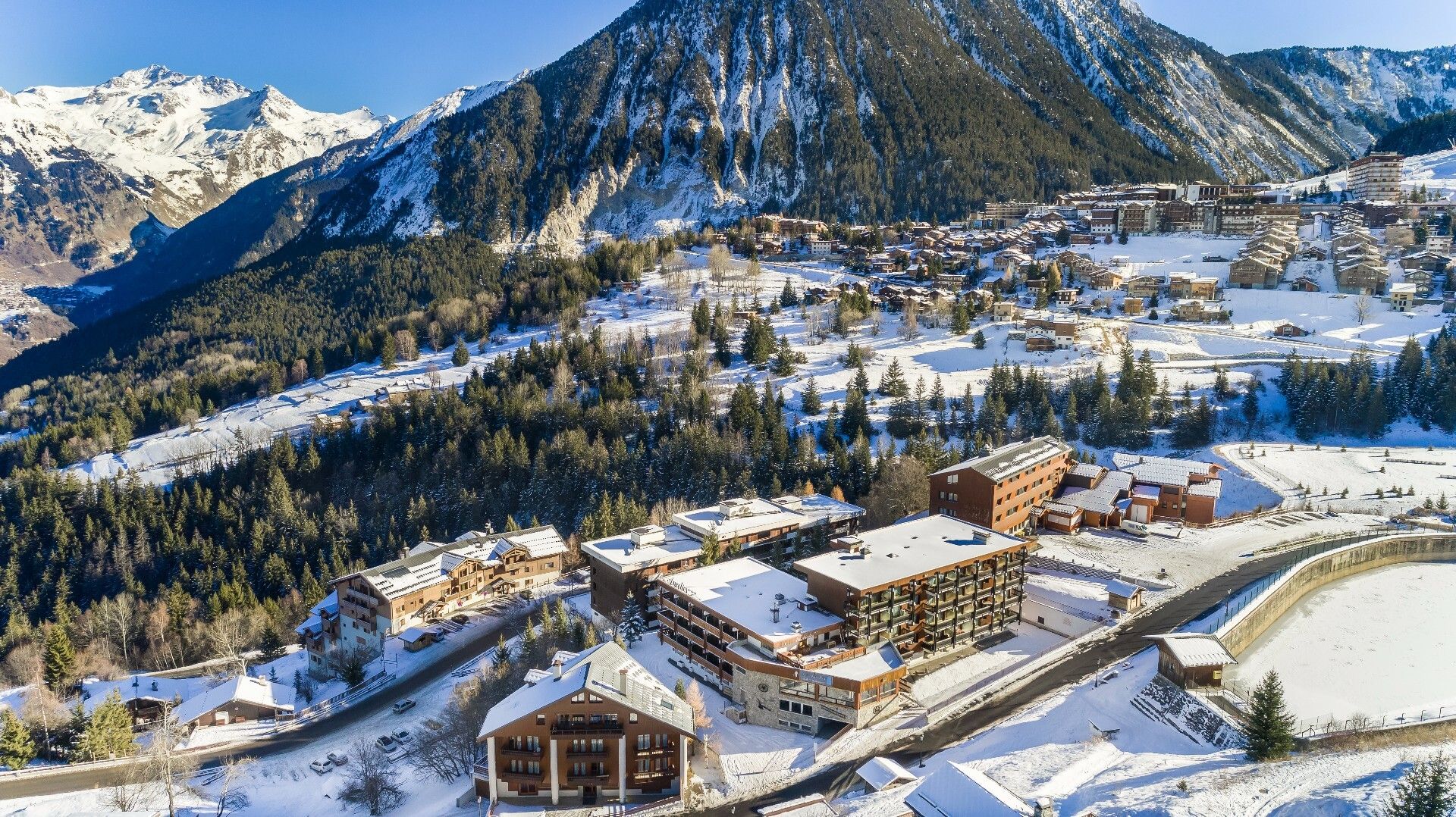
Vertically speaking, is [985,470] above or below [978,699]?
above

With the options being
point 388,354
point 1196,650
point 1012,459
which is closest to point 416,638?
point 1012,459

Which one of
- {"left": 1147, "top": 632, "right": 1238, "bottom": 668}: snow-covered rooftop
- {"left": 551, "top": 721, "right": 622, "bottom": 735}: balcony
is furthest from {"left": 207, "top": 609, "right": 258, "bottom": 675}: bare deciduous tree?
{"left": 1147, "top": 632, "right": 1238, "bottom": 668}: snow-covered rooftop

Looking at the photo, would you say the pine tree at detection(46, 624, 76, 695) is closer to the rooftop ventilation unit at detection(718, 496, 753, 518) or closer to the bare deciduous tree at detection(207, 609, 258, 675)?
the bare deciduous tree at detection(207, 609, 258, 675)

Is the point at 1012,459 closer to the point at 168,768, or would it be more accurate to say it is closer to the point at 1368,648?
the point at 1368,648

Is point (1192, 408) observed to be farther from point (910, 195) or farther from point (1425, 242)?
point (910, 195)

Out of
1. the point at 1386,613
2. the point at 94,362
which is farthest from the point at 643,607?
the point at 94,362

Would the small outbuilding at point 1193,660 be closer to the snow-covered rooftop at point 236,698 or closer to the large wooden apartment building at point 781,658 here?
the large wooden apartment building at point 781,658
